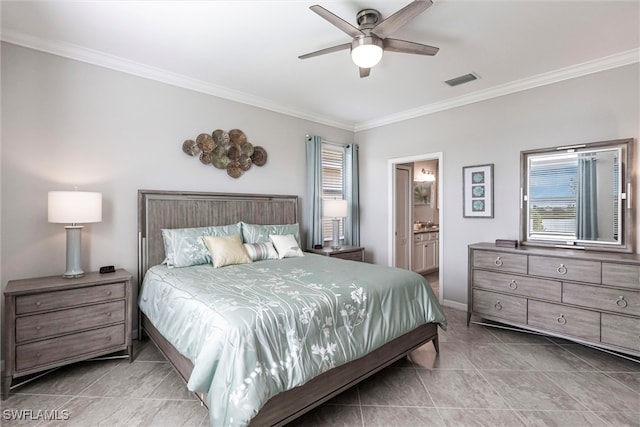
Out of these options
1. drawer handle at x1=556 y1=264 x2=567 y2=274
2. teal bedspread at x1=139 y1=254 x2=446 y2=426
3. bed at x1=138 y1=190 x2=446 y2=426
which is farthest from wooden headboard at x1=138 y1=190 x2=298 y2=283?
drawer handle at x1=556 y1=264 x2=567 y2=274

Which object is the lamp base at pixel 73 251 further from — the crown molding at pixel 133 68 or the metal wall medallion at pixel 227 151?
the crown molding at pixel 133 68

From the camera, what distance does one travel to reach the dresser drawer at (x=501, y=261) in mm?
3141

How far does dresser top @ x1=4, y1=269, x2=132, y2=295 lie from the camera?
225cm

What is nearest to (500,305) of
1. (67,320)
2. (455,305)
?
(455,305)

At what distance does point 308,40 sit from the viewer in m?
2.69

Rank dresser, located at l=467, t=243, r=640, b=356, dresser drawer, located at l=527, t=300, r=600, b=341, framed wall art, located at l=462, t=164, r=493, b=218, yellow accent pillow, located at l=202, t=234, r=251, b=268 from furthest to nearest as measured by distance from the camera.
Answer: framed wall art, located at l=462, t=164, r=493, b=218
yellow accent pillow, located at l=202, t=234, r=251, b=268
dresser drawer, located at l=527, t=300, r=600, b=341
dresser, located at l=467, t=243, r=640, b=356

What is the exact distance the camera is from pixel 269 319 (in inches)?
67.9

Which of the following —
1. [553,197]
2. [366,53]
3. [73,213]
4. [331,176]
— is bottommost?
[73,213]

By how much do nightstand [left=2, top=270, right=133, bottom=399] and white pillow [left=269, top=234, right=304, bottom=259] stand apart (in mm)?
1493

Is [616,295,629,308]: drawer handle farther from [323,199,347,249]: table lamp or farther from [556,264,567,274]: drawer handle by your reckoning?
[323,199,347,249]: table lamp

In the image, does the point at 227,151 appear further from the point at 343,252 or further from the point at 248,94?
the point at 343,252

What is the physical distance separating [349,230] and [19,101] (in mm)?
4168

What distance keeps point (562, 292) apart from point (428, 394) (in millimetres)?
1714

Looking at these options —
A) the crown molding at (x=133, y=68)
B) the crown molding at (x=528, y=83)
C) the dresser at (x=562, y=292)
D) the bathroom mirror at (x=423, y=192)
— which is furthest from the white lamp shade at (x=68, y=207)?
the bathroom mirror at (x=423, y=192)
